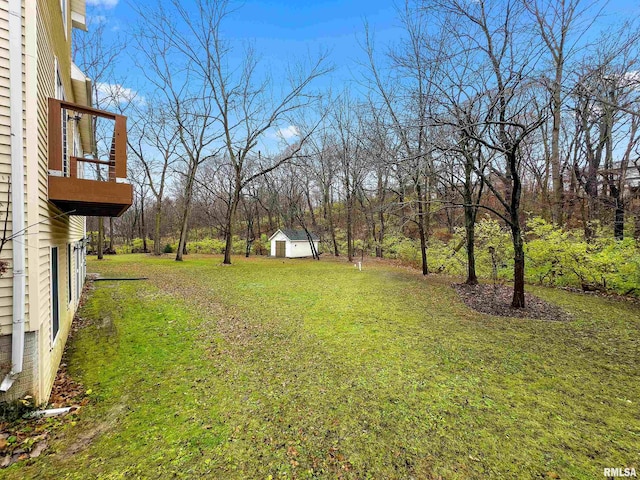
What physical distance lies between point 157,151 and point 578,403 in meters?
24.5

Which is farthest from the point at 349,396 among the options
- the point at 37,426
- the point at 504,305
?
the point at 504,305

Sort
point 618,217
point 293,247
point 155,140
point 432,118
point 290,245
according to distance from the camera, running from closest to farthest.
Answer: point 432,118
point 618,217
point 155,140
point 290,245
point 293,247

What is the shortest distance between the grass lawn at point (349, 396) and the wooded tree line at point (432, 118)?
3088 mm

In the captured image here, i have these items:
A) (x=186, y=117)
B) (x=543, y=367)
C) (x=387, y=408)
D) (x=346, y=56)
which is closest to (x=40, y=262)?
(x=387, y=408)

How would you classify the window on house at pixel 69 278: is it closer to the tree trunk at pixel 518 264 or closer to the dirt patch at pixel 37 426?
the dirt patch at pixel 37 426

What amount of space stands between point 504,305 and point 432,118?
5.24 meters

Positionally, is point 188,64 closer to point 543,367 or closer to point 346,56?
point 346,56

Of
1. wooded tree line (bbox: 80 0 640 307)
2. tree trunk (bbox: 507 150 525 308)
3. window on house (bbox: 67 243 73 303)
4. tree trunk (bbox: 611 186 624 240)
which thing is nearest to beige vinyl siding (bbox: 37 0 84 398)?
window on house (bbox: 67 243 73 303)

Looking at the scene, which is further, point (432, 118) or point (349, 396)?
point (432, 118)

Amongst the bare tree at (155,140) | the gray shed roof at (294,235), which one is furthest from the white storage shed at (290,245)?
the bare tree at (155,140)

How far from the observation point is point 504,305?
7.90 meters

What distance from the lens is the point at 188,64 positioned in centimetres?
1708

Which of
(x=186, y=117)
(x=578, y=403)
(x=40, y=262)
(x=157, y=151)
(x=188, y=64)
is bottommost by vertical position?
(x=578, y=403)

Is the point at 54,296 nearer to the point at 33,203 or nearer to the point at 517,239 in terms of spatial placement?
the point at 33,203
